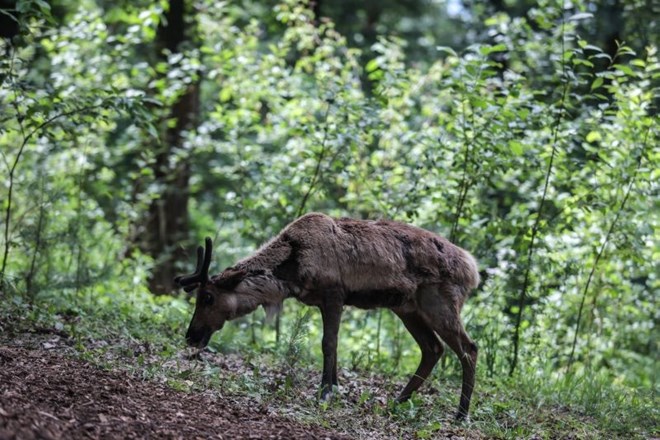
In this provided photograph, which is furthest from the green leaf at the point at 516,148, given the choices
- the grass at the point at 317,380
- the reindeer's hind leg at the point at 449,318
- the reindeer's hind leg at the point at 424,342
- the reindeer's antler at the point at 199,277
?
the reindeer's antler at the point at 199,277

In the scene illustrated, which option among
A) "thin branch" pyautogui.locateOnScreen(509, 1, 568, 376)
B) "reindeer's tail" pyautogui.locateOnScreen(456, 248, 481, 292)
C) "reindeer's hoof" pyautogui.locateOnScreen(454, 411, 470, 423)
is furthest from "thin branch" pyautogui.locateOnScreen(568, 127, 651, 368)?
"reindeer's hoof" pyautogui.locateOnScreen(454, 411, 470, 423)

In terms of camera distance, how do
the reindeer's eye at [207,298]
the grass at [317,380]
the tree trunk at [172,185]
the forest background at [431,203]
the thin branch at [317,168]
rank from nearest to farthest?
the grass at [317,380], the reindeer's eye at [207,298], the forest background at [431,203], the thin branch at [317,168], the tree trunk at [172,185]

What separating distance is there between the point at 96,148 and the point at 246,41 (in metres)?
3.20

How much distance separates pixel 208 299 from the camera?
26.8 ft

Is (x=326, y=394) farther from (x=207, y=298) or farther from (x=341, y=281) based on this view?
(x=207, y=298)

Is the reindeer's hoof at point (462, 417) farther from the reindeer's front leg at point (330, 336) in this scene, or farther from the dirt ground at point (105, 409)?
the dirt ground at point (105, 409)

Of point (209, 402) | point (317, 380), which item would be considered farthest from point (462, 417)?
point (209, 402)

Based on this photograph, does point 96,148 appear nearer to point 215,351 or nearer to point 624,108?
point 215,351

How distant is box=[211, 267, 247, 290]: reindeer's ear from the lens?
8102 millimetres

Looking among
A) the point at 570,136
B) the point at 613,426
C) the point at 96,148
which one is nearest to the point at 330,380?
the point at 613,426

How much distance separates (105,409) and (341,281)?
2.81 meters

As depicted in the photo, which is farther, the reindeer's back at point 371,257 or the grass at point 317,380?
the reindeer's back at point 371,257

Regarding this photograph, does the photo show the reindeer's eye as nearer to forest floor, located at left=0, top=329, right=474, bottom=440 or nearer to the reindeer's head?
the reindeer's head

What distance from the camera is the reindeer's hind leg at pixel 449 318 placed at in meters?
8.09
